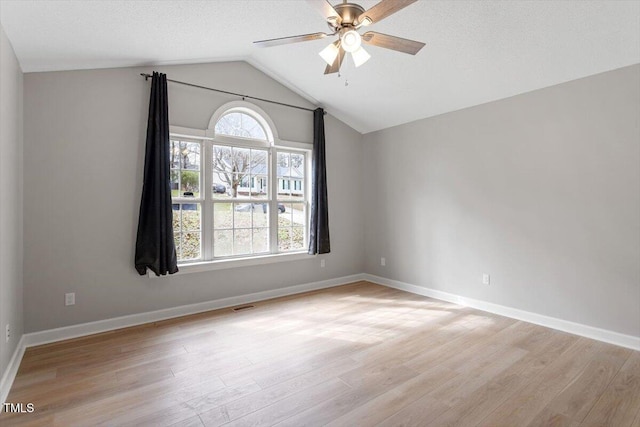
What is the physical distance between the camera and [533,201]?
11.0ft

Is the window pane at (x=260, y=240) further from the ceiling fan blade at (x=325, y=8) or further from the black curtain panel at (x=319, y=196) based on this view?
the ceiling fan blade at (x=325, y=8)

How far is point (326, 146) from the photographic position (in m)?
4.92

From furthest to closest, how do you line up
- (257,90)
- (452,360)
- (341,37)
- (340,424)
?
(257,90), (452,360), (341,37), (340,424)

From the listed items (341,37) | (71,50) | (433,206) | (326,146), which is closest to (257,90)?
(326,146)

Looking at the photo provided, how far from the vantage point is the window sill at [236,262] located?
3.62 meters

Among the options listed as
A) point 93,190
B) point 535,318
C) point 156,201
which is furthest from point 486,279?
point 93,190

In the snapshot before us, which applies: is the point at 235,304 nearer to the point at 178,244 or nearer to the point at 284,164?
the point at 178,244

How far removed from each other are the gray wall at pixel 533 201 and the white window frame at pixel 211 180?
1775mm

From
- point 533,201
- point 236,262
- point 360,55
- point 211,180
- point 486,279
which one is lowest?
point 486,279

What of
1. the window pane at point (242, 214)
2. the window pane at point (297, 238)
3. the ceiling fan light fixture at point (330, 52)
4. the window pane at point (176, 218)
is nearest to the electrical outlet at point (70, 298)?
the window pane at point (176, 218)

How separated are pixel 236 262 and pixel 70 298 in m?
1.68

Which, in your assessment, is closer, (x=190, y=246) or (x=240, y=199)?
(x=190, y=246)

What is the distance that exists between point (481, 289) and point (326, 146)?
117 inches

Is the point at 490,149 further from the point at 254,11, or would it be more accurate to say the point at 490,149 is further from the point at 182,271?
the point at 182,271
